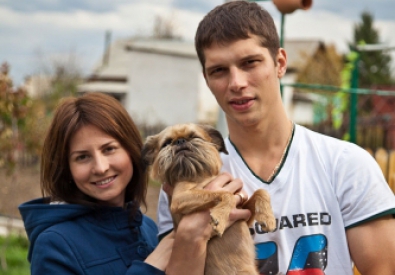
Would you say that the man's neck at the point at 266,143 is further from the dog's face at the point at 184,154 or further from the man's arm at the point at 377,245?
the man's arm at the point at 377,245

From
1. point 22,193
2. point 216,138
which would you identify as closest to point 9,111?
point 216,138

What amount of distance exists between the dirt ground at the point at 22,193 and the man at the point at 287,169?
26.8ft

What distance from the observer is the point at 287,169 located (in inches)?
112

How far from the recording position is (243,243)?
2934 millimetres

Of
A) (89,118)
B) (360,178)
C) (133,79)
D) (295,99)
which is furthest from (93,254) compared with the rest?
(295,99)

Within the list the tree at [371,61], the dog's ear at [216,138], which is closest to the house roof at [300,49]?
the tree at [371,61]

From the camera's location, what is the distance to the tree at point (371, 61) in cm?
4678

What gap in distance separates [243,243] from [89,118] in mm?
1201

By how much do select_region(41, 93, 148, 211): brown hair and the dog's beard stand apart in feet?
0.71

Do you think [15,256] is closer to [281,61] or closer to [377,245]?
[281,61]

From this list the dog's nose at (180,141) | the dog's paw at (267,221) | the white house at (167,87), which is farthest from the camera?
the white house at (167,87)

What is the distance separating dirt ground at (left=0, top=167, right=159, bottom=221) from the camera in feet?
38.6

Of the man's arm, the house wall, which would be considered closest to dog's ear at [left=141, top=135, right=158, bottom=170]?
the man's arm

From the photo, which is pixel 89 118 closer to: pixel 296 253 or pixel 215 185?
pixel 215 185
